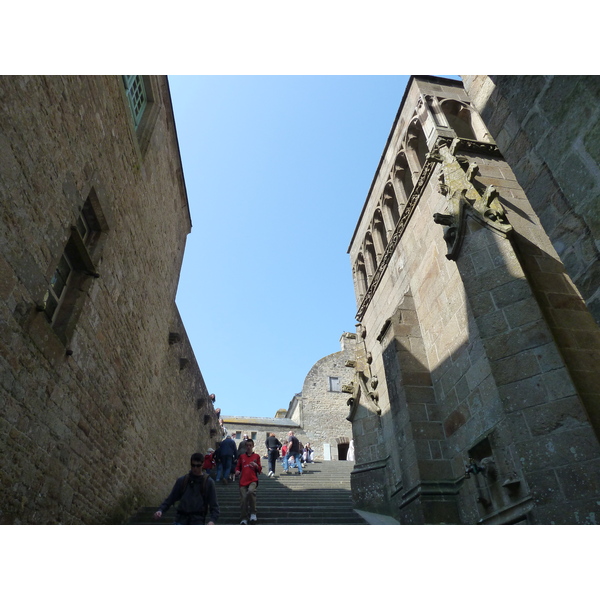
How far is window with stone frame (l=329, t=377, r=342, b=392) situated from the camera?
31766 millimetres

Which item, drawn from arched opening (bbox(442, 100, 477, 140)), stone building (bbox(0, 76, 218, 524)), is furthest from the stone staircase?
arched opening (bbox(442, 100, 477, 140))

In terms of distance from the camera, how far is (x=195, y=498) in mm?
5270

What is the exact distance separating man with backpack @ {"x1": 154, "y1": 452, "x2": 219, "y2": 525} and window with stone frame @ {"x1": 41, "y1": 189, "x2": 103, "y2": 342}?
2.19 meters

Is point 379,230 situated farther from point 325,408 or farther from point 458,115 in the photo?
point 325,408

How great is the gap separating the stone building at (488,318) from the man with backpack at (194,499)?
2782mm

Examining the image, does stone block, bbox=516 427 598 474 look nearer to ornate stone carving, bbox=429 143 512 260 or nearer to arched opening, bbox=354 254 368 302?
ornate stone carving, bbox=429 143 512 260

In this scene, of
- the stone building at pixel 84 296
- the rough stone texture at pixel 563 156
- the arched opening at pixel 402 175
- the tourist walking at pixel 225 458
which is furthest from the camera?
the tourist walking at pixel 225 458

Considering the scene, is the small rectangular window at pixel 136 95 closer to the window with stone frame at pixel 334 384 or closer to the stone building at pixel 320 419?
the stone building at pixel 320 419

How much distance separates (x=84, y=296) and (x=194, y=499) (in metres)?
2.88

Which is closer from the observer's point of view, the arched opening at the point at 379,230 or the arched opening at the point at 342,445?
the arched opening at the point at 379,230

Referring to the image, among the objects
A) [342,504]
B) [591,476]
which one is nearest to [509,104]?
[591,476]

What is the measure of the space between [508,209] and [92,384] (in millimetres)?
6274

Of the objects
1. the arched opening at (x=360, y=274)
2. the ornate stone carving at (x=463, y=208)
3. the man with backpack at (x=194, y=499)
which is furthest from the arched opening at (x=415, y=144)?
the man with backpack at (x=194, y=499)

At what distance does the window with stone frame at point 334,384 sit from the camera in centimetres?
3177
